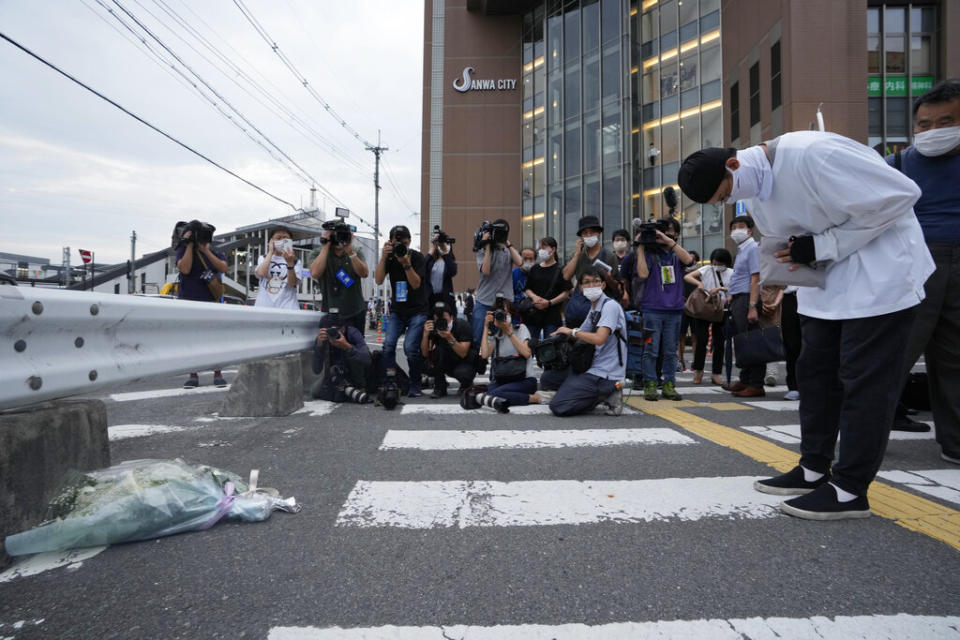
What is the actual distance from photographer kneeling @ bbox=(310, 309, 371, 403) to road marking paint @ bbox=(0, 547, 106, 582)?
11.2 feet

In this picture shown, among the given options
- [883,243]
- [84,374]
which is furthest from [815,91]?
[84,374]

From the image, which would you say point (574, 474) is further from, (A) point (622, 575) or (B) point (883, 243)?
(B) point (883, 243)

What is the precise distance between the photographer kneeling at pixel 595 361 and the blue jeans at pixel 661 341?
0.86m

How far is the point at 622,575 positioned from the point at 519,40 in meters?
32.8

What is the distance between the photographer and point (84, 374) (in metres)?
2.15

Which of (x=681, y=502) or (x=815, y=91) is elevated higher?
(x=815, y=91)

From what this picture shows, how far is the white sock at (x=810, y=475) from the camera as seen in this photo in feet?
8.20

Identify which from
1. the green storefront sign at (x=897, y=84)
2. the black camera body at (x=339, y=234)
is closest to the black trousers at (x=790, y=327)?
the black camera body at (x=339, y=234)

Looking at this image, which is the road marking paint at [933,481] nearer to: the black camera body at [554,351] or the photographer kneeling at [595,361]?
the photographer kneeling at [595,361]

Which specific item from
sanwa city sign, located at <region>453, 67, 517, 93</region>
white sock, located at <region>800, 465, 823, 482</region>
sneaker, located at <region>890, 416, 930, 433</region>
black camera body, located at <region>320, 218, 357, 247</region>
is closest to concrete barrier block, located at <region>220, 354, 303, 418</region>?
black camera body, located at <region>320, 218, 357, 247</region>

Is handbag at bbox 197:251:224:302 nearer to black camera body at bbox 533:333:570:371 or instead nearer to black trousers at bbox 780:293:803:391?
black camera body at bbox 533:333:570:371

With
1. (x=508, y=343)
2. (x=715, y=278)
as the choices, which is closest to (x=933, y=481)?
(x=508, y=343)

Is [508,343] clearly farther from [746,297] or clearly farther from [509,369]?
[746,297]

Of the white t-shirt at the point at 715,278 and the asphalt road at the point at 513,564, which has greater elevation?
the white t-shirt at the point at 715,278
